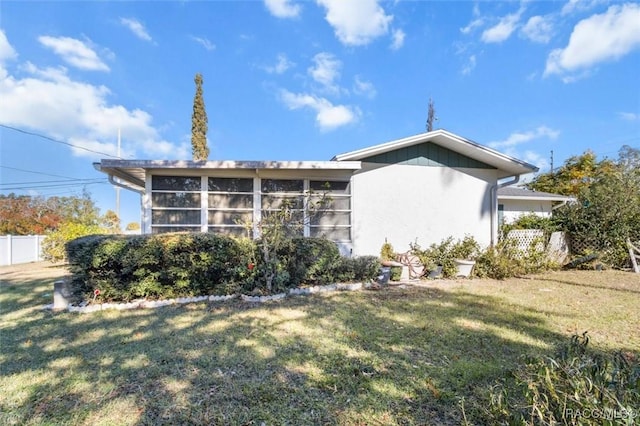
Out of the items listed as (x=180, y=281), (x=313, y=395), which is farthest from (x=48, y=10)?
(x=313, y=395)

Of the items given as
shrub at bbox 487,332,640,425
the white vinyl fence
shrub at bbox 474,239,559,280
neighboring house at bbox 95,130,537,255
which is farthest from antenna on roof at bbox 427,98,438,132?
the white vinyl fence

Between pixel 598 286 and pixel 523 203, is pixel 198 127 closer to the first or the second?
pixel 523 203

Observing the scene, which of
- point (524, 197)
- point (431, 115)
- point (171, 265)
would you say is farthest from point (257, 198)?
point (431, 115)

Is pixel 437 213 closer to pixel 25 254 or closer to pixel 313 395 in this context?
pixel 313 395

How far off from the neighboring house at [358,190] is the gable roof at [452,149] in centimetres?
3

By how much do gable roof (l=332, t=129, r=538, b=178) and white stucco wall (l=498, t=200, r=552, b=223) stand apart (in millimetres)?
5693

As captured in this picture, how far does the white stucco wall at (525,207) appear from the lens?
14752 mm

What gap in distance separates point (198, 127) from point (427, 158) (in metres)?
14.3

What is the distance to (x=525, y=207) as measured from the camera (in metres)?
15.1

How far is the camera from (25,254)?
577 inches

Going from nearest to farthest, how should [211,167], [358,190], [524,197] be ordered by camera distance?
1. [211,167]
2. [358,190]
3. [524,197]

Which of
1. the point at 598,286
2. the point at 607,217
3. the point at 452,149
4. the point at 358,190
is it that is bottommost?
the point at 598,286

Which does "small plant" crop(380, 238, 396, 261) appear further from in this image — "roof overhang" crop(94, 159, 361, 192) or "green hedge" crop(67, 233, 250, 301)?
"green hedge" crop(67, 233, 250, 301)

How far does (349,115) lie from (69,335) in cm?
1584
